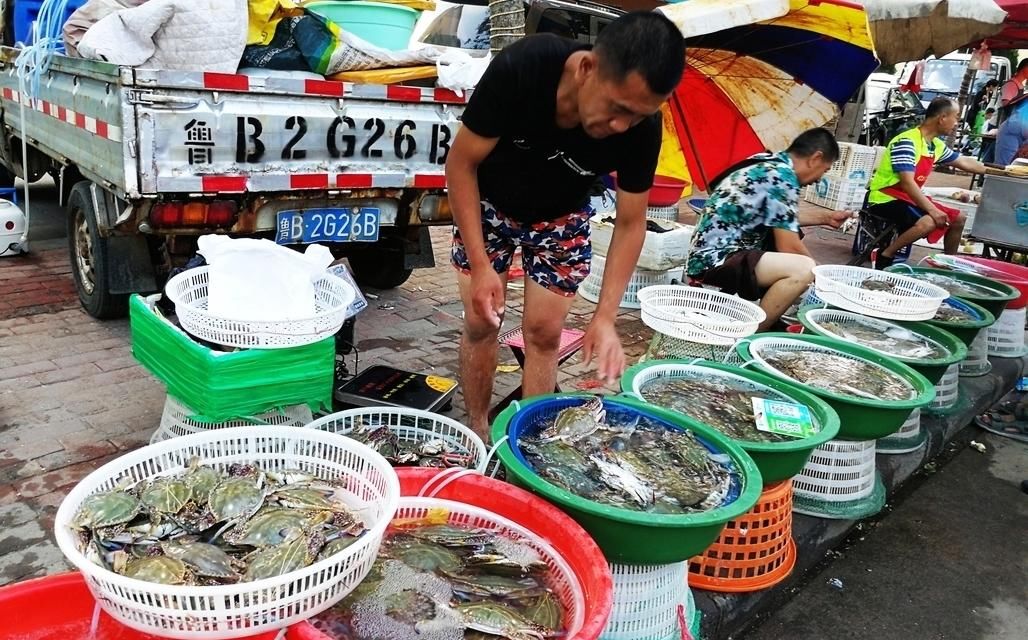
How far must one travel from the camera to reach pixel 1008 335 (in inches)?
202

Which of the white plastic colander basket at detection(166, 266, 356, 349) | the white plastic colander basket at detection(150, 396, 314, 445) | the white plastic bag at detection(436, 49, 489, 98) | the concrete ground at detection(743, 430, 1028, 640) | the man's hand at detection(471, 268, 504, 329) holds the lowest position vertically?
the concrete ground at detection(743, 430, 1028, 640)

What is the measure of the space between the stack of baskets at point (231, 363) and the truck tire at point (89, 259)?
153 cm

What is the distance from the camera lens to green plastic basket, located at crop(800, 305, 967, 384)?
3.48 m

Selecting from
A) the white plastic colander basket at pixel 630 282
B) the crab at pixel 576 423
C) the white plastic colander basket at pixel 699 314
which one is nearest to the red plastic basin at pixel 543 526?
the crab at pixel 576 423

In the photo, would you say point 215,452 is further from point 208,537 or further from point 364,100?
point 364,100

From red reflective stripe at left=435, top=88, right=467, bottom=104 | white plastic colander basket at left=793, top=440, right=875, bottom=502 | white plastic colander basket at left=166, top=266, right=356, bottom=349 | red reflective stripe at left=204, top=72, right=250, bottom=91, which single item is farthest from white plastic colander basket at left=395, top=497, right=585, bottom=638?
red reflective stripe at left=435, top=88, right=467, bottom=104

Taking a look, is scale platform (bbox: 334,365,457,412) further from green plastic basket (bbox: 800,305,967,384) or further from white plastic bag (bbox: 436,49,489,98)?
green plastic basket (bbox: 800,305,967,384)

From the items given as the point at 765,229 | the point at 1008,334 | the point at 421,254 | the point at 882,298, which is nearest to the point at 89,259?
the point at 421,254

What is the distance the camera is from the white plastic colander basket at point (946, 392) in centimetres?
419

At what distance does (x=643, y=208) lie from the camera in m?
2.68

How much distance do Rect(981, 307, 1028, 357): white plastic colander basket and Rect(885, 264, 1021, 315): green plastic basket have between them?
0.77ft

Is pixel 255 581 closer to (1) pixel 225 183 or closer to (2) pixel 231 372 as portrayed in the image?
(2) pixel 231 372

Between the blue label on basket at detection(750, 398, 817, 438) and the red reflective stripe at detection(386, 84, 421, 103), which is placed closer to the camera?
the blue label on basket at detection(750, 398, 817, 438)

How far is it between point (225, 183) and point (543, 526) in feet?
8.45
